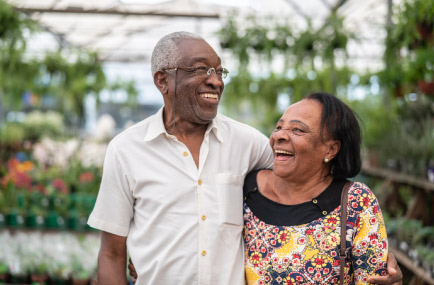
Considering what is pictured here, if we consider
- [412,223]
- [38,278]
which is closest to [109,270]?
[38,278]

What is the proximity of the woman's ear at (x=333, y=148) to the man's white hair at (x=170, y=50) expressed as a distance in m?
0.53

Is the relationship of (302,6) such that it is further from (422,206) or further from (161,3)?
(422,206)

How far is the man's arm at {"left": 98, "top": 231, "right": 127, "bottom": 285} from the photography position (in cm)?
153

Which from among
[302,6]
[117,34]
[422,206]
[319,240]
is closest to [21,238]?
[319,240]

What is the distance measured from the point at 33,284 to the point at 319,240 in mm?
2242

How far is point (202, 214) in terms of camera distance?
57.6 inches

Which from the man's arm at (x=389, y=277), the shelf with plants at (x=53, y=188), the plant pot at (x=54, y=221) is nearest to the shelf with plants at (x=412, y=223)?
the man's arm at (x=389, y=277)

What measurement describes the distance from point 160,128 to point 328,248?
63 cm

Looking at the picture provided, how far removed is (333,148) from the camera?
148cm

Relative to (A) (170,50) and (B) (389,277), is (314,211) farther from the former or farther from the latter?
(A) (170,50)

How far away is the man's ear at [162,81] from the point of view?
60.6 inches

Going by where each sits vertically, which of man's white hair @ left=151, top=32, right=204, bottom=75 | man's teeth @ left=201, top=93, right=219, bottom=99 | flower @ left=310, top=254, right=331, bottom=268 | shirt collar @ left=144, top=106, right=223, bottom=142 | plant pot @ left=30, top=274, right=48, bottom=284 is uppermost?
man's white hair @ left=151, top=32, right=204, bottom=75

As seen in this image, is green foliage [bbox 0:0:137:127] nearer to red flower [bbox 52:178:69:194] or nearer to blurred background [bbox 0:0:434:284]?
blurred background [bbox 0:0:434:284]

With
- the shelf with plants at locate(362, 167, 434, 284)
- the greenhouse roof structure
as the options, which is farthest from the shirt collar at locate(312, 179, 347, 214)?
the greenhouse roof structure
